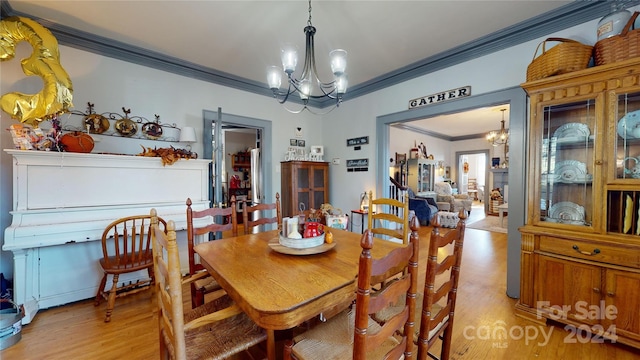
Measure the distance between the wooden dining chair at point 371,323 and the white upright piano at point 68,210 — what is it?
2059mm

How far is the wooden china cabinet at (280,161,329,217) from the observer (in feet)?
12.8


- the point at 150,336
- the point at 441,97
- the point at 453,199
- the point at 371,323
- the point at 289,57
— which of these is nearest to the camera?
the point at 371,323

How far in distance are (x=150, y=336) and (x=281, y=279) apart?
1526 mm

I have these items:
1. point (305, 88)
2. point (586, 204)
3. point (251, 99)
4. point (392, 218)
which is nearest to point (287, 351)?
point (392, 218)

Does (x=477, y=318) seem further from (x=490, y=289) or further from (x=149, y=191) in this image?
(x=149, y=191)

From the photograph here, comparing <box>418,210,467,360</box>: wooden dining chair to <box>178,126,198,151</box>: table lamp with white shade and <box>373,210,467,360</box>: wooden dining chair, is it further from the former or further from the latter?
<box>178,126,198,151</box>: table lamp with white shade

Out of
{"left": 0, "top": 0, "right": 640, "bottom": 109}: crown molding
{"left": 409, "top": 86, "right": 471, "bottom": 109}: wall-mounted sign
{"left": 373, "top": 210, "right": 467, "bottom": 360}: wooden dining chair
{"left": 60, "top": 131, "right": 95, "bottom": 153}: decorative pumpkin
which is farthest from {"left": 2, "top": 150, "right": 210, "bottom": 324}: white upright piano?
{"left": 409, "top": 86, "right": 471, "bottom": 109}: wall-mounted sign

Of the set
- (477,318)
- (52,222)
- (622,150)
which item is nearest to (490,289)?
(477,318)

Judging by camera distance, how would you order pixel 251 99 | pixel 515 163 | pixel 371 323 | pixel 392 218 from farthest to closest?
pixel 251 99 → pixel 515 163 → pixel 392 218 → pixel 371 323

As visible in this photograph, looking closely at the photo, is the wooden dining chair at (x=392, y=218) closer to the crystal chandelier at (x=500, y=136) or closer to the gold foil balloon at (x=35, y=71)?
the gold foil balloon at (x=35, y=71)

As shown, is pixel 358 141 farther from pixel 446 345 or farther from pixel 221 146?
pixel 446 345

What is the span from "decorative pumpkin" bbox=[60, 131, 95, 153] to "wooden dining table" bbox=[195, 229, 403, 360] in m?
1.72

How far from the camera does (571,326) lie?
73.7 inches

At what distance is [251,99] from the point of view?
3.78 metres
